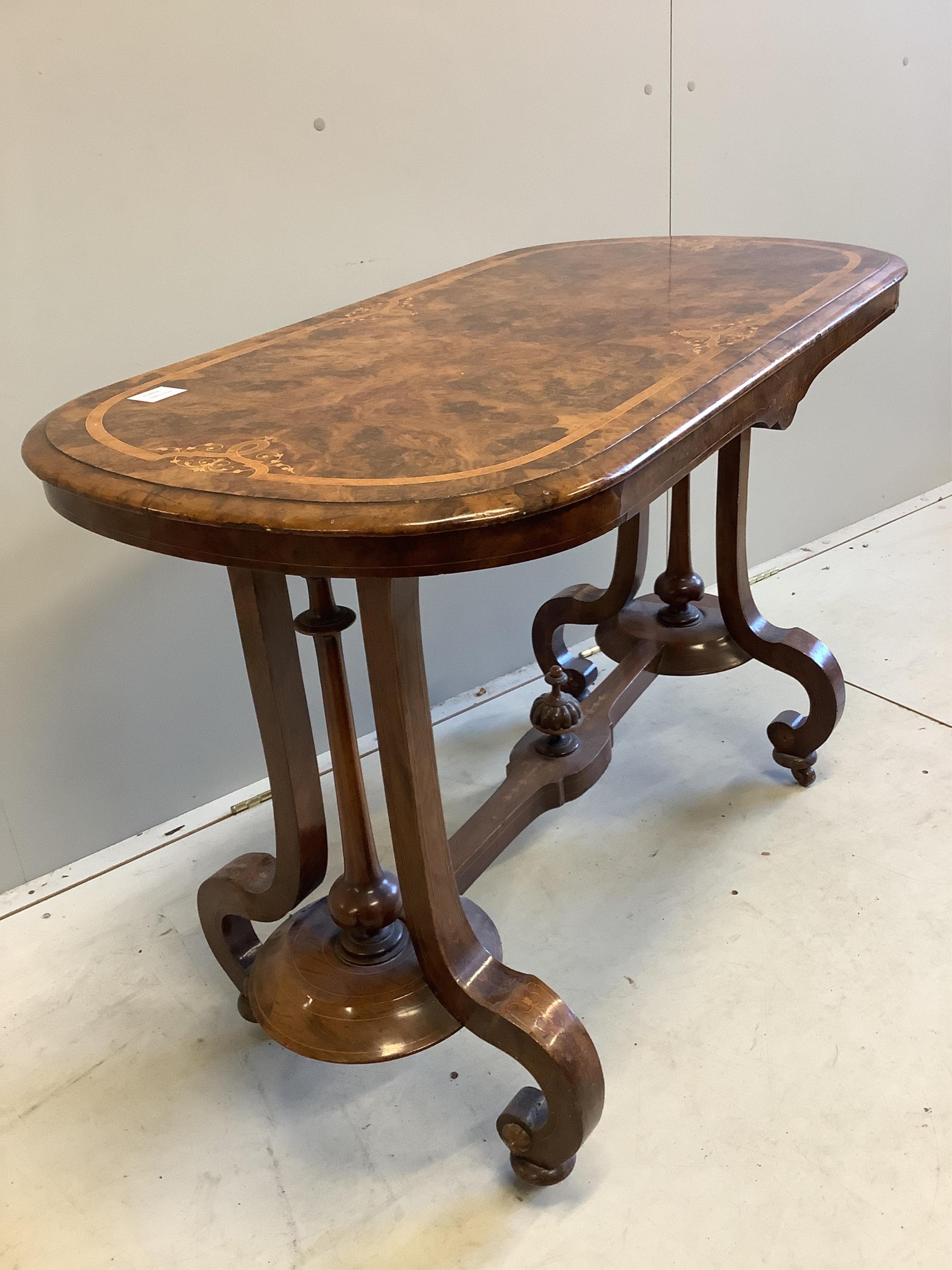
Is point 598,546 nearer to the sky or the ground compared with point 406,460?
nearer to the ground

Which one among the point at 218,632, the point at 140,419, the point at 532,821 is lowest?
the point at 532,821

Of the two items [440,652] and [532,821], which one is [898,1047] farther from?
[440,652]

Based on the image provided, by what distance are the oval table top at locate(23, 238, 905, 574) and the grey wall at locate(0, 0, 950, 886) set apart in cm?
38

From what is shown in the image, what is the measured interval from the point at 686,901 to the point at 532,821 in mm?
287

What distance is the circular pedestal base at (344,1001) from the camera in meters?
1.38

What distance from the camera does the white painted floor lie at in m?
1.34

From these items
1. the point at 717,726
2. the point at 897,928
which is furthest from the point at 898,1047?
the point at 717,726

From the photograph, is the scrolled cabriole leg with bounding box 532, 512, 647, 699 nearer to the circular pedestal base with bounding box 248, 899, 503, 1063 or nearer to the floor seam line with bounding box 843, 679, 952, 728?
the floor seam line with bounding box 843, 679, 952, 728

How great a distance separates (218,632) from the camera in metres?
2.10

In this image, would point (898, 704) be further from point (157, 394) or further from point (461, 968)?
point (157, 394)

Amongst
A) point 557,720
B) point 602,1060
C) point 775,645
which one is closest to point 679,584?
point 775,645

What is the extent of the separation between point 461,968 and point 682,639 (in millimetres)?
934

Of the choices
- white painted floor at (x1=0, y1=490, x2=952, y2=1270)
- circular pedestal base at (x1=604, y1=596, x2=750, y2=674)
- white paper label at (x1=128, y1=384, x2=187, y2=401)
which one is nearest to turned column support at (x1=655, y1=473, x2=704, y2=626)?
circular pedestal base at (x1=604, y1=596, x2=750, y2=674)

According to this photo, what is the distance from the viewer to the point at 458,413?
114cm
